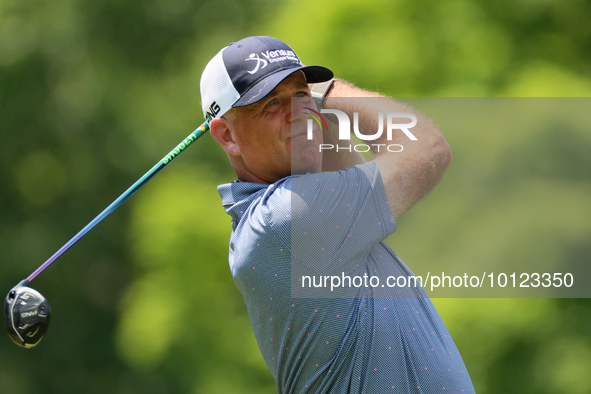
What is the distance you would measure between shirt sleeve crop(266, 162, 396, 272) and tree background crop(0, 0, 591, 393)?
18.9 inches

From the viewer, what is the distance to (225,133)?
7.79 feet

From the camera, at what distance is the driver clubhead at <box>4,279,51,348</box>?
101 inches

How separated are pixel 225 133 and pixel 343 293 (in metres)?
0.67

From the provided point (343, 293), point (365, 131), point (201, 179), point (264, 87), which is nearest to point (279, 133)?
point (264, 87)

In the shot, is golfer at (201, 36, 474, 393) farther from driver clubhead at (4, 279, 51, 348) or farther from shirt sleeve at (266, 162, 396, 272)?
driver clubhead at (4, 279, 51, 348)

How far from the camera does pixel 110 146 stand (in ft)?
24.9

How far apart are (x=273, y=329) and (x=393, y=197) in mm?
528

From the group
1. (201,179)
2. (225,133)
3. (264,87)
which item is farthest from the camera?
(201,179)

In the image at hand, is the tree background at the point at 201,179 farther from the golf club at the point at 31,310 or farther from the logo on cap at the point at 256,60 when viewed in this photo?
the golf club at the point at 31,310

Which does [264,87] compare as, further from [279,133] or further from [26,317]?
[26,317]

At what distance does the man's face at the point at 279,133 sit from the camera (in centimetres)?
225

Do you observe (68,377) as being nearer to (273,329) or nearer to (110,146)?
(110,146)

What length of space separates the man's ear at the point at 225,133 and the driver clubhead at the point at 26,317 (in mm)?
897

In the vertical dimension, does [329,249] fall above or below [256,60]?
below
